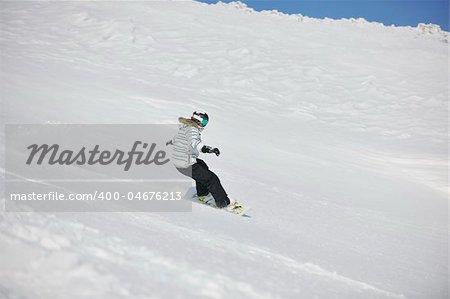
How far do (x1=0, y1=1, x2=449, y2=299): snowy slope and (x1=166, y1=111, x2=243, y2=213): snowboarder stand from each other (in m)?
0.43

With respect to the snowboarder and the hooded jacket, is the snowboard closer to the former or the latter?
the snowboarder

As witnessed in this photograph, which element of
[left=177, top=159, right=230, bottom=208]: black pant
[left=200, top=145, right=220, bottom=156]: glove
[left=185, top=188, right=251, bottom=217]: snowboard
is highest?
[left=200, top=145, right=220, bottom=156]: glove

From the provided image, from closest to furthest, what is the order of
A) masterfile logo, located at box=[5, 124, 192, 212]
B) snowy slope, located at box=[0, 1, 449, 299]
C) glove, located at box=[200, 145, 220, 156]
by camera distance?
snowy slope, located at box=[0, 1, 449, 299] < masterfile logo, located at box=[5, 124, 192, 212] < glove, located at box=[200, 145, 220, 156]

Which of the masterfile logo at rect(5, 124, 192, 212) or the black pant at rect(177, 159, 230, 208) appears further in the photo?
the black pant at rect(177, 159, 230, 208)

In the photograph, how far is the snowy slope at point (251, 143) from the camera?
3029mm

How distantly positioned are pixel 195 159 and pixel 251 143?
5306 millimetres

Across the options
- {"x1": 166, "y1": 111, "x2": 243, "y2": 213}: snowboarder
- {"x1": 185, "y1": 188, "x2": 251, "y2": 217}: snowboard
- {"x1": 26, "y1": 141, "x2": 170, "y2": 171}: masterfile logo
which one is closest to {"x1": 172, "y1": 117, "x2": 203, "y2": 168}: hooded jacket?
{"x1": 166, "y1": 111, "x2": 243, "y2": 213}: snowboarder

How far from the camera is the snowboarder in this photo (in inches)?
232

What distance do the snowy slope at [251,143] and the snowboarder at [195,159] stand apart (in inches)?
17.0

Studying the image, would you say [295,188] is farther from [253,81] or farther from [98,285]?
[253,81]

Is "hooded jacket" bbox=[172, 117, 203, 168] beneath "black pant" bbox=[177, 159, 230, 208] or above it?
above

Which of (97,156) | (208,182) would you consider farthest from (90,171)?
(208,182)

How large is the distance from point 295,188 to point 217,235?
401cm

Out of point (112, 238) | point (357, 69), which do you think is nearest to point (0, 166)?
point (112, 238)
